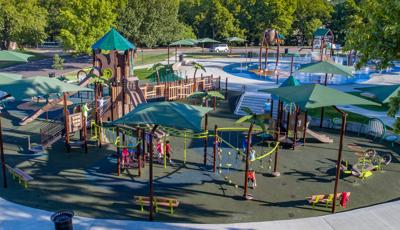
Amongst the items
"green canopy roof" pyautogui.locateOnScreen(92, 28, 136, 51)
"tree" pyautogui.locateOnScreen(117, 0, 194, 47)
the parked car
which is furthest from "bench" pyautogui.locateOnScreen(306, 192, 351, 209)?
the parked car

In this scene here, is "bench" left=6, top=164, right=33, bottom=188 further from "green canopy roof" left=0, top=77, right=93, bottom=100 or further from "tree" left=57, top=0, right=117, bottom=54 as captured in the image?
"tree" left=57, top=0, right=117, bottom=54

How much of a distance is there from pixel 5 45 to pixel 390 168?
2172 inches

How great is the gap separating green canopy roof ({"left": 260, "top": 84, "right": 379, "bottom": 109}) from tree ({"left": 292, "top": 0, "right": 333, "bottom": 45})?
66.1 m

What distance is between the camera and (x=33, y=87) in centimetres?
1759

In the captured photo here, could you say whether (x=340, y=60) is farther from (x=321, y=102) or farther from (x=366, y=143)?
(x=321, y=102)

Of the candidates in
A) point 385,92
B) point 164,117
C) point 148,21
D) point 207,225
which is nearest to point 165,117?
point 164,117

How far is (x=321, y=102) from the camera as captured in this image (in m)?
14.4

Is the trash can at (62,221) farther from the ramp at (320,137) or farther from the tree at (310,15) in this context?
the tree at (310,15)

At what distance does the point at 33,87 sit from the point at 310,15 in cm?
7143

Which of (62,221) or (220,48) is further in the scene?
(220,48)

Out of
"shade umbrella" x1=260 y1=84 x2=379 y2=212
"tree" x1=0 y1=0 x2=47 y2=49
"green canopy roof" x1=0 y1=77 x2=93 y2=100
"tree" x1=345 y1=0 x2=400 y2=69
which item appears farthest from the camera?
"tree" x1=0 y1=0 x2=47 y2=49

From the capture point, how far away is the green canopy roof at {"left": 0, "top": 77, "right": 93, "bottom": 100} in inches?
672

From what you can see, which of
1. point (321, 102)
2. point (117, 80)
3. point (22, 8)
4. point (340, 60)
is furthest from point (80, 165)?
point (22, 8)

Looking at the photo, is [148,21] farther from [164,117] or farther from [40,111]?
[164,117]
